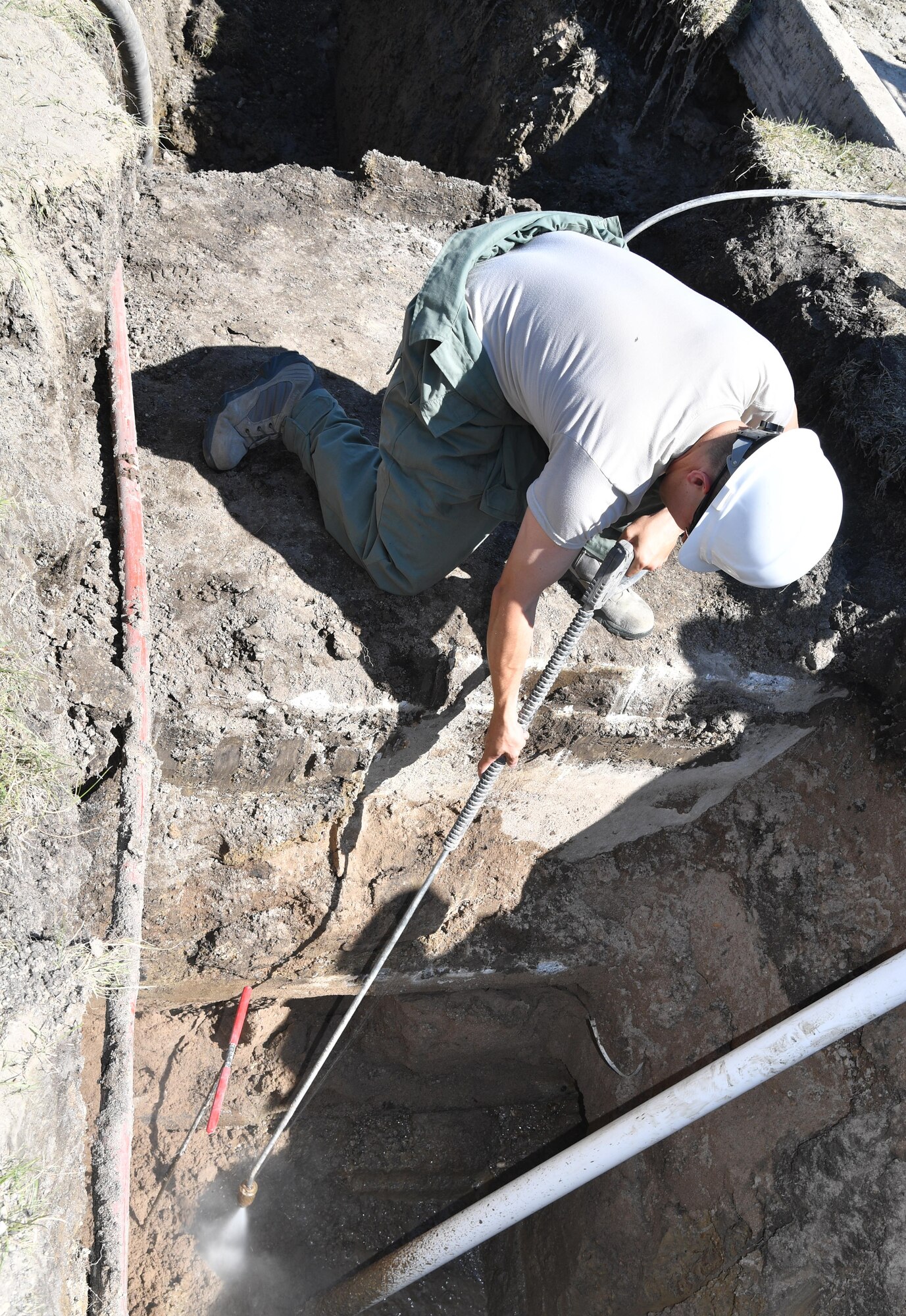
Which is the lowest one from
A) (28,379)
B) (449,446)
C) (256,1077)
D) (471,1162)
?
(471,1162)

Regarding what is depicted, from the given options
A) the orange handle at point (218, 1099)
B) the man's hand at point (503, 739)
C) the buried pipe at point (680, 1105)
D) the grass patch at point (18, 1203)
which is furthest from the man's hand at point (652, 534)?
the orange handle at point (218, 1099)

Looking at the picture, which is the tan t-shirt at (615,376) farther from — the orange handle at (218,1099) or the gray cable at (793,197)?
the orange handle at (218,1099)

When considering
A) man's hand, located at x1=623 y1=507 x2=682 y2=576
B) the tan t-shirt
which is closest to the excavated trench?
man's hand, located at x1=623 y1=507 x2=682 y2=576

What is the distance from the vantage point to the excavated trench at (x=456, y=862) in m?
2.49

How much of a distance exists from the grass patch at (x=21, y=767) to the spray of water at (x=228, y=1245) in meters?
2.62

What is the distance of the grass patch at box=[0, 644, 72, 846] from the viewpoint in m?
1.78

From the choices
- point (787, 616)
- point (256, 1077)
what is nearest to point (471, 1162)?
point (256, 1077)

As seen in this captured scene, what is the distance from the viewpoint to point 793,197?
356 centimetres

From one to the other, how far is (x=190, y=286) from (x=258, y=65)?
370 centimetres

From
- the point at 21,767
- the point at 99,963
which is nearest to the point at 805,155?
the point at 21,767

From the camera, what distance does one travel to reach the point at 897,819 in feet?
9.00

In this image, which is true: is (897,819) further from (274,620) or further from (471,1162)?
(471,1162)

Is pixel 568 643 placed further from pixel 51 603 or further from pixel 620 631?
pixel 51 603

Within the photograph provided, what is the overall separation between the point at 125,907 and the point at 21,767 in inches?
14.7
